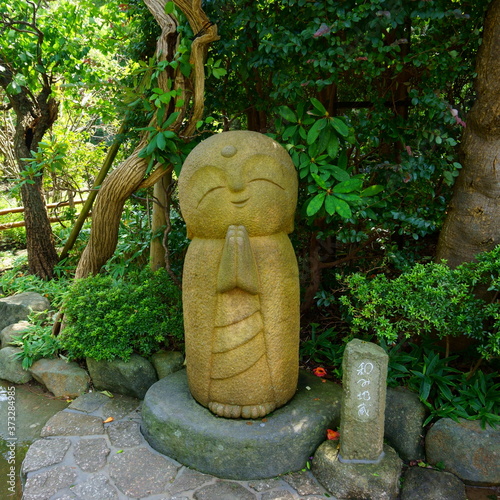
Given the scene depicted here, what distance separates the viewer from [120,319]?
3902 millimetres

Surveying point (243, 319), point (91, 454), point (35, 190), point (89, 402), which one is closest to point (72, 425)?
point (89, 402)

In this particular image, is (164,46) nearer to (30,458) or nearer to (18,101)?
(18,101)

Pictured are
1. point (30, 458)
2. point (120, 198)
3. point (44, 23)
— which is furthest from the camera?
point (44, 23)

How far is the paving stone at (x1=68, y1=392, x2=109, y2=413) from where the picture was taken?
3691mm

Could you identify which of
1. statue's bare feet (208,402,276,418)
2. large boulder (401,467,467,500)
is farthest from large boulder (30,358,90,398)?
large boulder (401,467,467,500)

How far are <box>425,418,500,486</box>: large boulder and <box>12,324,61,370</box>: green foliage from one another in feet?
11.7

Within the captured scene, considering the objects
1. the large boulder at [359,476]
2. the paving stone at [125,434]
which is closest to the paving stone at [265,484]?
the large boulder at [359,476]

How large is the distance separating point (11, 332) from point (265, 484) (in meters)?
3.43

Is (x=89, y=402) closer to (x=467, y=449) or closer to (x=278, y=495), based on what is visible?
(x=278, y=495)

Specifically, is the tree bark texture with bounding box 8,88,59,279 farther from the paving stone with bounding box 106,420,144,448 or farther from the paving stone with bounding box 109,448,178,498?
the paving stone with bounding box 109,448,178,498

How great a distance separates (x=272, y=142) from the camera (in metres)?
2.92

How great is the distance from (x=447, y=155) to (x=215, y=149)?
192 centimetres

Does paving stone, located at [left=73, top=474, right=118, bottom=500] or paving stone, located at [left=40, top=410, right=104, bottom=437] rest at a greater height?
paving stone, located at [left=73, top=474, right=118, bottom=500]

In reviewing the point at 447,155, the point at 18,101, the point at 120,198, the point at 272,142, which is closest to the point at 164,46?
the point at 120,198
